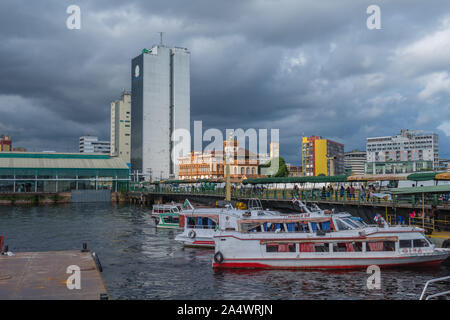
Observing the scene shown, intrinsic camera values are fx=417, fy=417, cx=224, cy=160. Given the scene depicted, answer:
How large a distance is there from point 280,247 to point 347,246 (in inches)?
197

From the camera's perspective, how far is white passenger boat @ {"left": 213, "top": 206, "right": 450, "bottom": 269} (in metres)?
30.9

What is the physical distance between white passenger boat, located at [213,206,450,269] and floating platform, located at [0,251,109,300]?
10757 mm

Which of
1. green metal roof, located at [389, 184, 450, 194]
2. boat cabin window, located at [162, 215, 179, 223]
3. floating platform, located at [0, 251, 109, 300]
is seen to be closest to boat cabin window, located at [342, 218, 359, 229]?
green metal roof, located at [389, 184, 450, 194]

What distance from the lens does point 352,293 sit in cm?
2498

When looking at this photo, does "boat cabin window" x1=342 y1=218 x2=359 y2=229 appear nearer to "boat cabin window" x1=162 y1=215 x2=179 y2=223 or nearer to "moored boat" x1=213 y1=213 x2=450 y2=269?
"moored boat" x1=213 y1=213 x2=450 y2=269

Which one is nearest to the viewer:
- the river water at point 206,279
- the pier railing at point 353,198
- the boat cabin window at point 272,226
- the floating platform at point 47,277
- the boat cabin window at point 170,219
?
the floating platform at point 47,277

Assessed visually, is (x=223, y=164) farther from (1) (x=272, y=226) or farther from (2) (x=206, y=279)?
(2) (x=206, y=279)

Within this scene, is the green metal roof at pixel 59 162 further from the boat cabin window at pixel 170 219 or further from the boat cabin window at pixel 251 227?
the boat cabin window at pixel 251 227

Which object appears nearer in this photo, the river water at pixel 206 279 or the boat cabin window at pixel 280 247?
the river water at pixel 206 279

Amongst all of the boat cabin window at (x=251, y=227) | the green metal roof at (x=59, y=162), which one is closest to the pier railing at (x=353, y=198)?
the boat cabin window at (x=251, y=227)

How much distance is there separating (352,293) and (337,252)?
A: 21.0 ft

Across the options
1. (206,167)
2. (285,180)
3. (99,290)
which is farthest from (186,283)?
(206,167)

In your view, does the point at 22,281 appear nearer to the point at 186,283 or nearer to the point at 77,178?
the point at 186,283

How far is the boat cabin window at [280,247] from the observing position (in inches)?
1252
